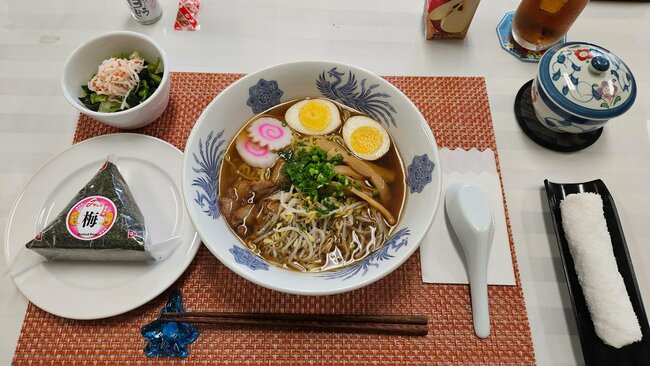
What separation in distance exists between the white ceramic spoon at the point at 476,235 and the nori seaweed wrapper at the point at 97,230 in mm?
903

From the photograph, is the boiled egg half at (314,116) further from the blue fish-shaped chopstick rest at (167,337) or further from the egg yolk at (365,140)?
the blue fish-shaped chopstick rest at (167,337)

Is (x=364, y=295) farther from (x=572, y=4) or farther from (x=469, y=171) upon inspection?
(x=572, y=4)

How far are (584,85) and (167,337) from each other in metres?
1.44

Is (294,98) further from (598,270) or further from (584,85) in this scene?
(598,270)

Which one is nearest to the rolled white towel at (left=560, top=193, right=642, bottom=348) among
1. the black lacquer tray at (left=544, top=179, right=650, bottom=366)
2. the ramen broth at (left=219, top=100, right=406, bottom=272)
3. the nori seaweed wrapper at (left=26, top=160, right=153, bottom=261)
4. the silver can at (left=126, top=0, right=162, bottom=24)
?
the black lacquer tray at (left=544, top=179, right=650, bottom=366)

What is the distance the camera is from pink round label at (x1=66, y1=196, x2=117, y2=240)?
1118mm

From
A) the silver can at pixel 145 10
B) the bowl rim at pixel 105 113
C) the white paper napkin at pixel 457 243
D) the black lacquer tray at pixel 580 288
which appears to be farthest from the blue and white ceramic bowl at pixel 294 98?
the silver can at pixel 145 10

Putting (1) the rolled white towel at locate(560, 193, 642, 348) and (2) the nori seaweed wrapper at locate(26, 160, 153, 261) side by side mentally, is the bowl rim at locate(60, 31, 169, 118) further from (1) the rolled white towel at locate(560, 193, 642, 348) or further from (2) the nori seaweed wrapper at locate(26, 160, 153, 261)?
(1) the rolled white towel at locate(560, 193, 642, 348)

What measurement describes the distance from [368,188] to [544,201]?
594mm

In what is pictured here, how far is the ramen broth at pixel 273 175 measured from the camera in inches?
46.4

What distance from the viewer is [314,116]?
1.34m

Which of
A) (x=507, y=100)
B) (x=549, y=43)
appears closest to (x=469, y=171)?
(x=507, y=100)

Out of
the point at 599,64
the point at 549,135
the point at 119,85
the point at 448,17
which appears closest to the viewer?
the point at 599,64

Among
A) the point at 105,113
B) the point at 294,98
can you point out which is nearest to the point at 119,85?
the point at 105,113
